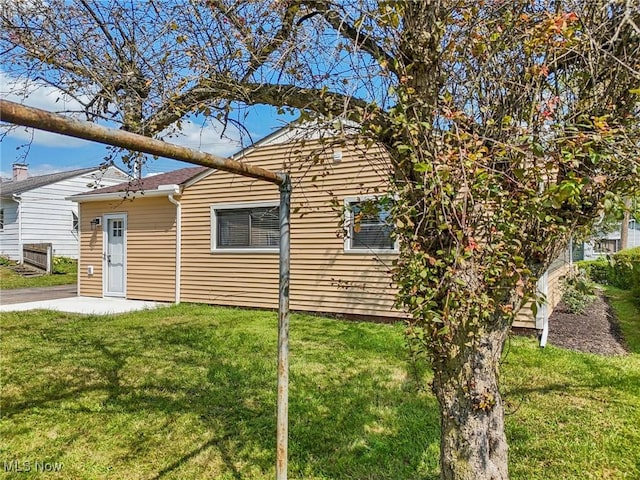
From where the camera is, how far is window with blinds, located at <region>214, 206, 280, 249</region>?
345 inches

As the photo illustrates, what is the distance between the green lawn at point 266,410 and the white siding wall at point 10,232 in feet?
43.9

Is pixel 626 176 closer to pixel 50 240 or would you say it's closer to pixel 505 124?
pixel 505 124

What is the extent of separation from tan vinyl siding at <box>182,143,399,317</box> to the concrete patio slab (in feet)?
3.77

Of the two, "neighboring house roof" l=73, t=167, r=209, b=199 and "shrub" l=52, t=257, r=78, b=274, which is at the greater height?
"neighboring house roof" l=73, t=167, r=209, b=199

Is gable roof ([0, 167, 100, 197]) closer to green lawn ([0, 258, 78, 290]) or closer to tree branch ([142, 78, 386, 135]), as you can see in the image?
green lawn ([0, 258, 78, 290])

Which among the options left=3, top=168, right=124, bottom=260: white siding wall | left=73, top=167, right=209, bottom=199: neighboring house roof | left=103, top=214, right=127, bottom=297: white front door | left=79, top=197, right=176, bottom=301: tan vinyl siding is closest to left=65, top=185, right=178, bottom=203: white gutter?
left=73, top=167, right=209, bottom=199: neighboring house roof

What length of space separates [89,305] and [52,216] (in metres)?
10.7

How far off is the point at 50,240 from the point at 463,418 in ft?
65.6

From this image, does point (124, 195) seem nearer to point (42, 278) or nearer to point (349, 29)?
point (42, 278)

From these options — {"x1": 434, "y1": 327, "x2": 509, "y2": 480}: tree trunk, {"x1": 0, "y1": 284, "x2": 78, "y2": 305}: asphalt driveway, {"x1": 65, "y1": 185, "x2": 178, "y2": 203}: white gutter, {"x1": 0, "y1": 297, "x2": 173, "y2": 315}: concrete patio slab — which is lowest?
{"x1": 0, "y1": 284, "x2": 78, "y2": 305}: asphalt driveway

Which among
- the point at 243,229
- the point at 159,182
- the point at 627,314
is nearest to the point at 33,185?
the point at 159,182

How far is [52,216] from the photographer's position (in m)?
18.0

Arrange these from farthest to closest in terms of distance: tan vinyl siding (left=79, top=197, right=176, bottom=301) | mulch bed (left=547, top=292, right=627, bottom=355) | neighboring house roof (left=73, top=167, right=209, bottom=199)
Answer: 1. neighboring house roof (left=73, top=167, right=209, bottom=199)
2. tan vinyl siding (left=79, top=197, right=176, bottom=301)
3. mulch bed (left=547, top=292, right=627, bottom=355)

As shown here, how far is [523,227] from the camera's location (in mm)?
1980
